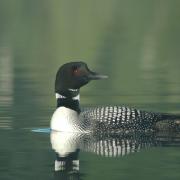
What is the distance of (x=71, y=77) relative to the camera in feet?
59.9

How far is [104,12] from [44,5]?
24.2ft

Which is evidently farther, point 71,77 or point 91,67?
point 91,67

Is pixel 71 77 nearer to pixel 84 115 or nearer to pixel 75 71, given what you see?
pixel 75 71

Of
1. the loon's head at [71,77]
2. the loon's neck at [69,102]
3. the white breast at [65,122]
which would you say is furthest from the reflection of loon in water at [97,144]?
the loon's head at [71,77]

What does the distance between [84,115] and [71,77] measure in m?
Answer: 0.67

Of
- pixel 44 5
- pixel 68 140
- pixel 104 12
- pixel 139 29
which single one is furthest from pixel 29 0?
pixel 68 140

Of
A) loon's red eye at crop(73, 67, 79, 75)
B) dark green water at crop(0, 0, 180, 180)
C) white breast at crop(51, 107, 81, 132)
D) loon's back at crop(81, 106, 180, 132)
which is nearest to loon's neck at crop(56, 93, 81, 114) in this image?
white breast at crop(51, 107, 81, 132)

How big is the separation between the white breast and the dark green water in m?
0.37

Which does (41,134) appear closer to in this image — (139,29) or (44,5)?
(139,29)

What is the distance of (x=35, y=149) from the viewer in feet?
53.1

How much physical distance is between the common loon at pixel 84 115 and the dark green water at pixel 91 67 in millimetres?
547

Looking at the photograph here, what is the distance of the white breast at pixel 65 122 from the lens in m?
17.8

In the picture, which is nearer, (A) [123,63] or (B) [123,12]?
(A) [123,63]

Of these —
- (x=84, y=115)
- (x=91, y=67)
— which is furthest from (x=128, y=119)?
(x=91, y=67)
